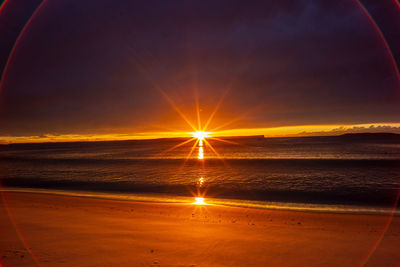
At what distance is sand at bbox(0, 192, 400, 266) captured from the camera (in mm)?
6816

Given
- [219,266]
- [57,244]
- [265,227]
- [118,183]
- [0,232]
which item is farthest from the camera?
[118,183]

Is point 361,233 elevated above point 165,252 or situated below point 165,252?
above

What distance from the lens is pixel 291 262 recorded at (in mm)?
6766

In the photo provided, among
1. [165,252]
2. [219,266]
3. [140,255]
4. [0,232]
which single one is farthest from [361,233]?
[0,232]

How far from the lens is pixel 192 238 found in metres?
8.46

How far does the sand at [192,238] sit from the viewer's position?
6816mm

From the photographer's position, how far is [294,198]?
17.9 metres

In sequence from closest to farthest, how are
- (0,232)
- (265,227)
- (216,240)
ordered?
(216,240)
(0,232)
(265,227)

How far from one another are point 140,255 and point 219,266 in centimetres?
244

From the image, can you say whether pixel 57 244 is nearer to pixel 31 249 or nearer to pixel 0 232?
pixel 31 249

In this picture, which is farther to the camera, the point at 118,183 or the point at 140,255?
the point at 118,183

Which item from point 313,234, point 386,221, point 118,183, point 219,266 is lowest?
point 219,266

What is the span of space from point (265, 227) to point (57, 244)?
26.1 ft

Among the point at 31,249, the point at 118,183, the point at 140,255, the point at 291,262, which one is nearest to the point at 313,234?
the point at 291,262
